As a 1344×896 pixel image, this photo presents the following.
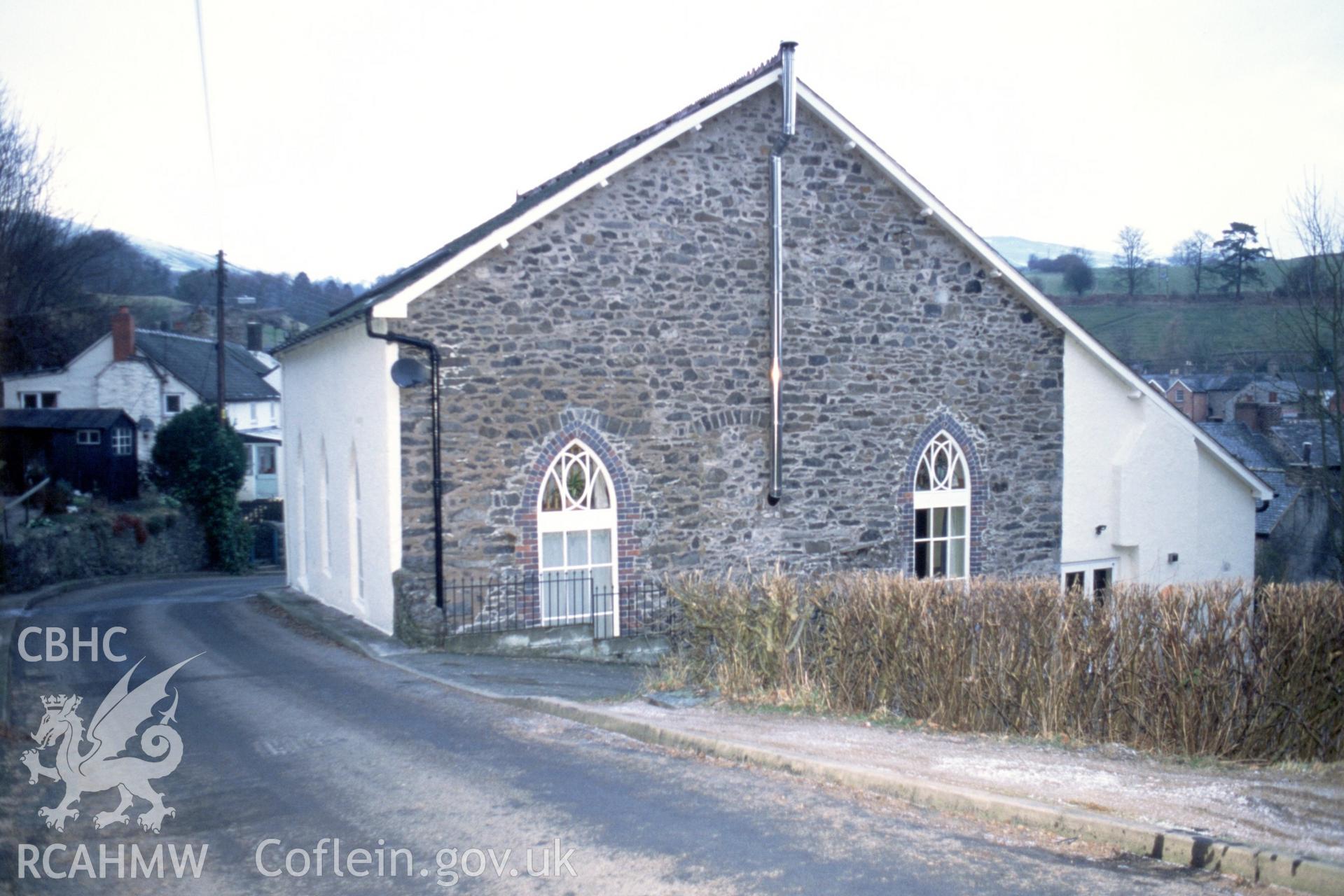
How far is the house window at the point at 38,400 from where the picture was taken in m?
43.8

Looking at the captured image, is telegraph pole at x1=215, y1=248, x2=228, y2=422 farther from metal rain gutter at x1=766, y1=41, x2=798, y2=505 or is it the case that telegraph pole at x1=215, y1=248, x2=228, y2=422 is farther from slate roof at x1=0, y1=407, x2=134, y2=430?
metal rain gutter at x1=766, y1=41, x2=798, y2=505

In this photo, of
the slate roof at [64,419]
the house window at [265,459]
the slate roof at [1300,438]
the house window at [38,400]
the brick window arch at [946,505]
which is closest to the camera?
the brick window arch at [946,505]

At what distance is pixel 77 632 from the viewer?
19.0 m

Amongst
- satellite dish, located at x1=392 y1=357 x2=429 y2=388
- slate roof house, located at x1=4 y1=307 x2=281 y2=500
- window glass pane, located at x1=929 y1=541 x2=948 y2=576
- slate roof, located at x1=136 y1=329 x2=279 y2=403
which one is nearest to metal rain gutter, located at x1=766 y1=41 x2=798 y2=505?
window glass pane, located at x1=929 y1=541 x2=948 y2=576

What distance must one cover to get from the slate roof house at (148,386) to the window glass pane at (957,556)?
32074 mm

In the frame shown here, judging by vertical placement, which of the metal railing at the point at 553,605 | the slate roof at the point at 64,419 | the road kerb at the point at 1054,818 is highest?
the slate roof at the point at 64,419

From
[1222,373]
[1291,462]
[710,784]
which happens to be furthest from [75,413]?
[1222,373]

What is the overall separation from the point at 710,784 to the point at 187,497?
3431cm

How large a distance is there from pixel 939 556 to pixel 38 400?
131 ft

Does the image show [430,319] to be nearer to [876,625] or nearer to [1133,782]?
Result: [876,625]

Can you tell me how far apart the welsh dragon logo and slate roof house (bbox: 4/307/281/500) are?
31.5 meters

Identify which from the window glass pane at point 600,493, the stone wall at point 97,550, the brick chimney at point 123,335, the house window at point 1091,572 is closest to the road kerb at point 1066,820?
the window glass pane at point 600,493

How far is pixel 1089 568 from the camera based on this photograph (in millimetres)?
19938

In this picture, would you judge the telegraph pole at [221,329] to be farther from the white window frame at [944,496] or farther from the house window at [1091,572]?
the house window at [1091,572]
